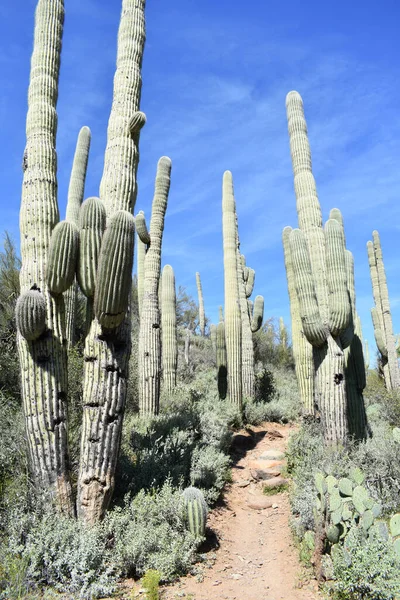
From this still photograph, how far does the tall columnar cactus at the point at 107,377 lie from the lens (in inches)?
215

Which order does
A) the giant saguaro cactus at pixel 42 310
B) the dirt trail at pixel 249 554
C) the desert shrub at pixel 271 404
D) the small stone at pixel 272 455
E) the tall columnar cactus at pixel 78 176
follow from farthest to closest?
1. the desert shrub at pixel 271 404
2. the tall columnar cactus at pixel 78 176
3. the small stone at pixel 272 455
4. the giant saguaro cactus at pixel 42 310
5. the dirt trail at pixel 249 554

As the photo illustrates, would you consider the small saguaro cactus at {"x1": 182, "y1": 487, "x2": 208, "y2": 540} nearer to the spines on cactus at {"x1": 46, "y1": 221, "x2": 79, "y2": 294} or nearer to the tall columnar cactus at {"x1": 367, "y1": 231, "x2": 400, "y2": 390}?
the spines on cactus at {"x1": 46, "y1": 221, "x2": 79, "y2": 294}

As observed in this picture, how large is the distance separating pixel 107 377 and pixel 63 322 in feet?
2.77

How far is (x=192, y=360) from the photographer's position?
1981cm

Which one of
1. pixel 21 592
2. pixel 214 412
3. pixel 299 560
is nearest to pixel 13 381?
pixel 214 412

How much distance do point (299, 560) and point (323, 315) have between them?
3.88 meters

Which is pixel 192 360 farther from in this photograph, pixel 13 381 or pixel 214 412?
pixel 13 381

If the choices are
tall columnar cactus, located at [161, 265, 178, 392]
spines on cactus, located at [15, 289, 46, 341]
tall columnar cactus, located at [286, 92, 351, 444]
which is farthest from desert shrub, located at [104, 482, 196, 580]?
tall columnar cactus, located at [161, 265, 178, 392]

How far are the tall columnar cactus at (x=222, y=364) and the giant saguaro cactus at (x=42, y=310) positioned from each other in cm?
682

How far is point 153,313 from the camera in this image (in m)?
9.39

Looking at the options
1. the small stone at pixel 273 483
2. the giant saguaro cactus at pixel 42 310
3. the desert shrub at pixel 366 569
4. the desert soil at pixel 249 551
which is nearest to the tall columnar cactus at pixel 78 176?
the giant saguaro cactus at pixel 42 310

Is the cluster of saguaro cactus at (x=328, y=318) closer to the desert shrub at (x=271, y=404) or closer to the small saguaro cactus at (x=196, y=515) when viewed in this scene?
the small saguaro cactus at (x=196, y=515)

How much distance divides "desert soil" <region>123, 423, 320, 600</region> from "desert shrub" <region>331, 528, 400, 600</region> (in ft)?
1.61

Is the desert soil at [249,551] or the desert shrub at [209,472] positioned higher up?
the desert shrub at [209,472]
